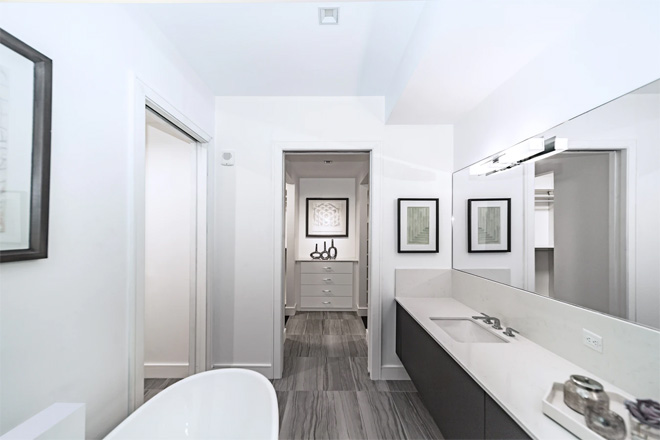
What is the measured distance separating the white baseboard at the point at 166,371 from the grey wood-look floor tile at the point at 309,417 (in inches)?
39.3

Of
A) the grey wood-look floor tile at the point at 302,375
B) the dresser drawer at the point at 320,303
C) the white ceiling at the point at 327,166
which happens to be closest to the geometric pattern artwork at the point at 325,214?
the white ceiling at the point at 327,166

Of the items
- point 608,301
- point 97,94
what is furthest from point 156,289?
point 608,301

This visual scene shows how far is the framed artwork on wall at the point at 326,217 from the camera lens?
16.9ft

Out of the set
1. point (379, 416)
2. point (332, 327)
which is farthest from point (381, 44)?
point (332, 327)

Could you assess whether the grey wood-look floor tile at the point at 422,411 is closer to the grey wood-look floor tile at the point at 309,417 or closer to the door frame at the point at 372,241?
the door frame at the point at 372,241

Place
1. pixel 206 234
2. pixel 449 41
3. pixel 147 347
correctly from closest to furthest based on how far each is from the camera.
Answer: pixel 449 41, pixel 206 234, pixel 147 347

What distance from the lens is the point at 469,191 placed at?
2.38 metres

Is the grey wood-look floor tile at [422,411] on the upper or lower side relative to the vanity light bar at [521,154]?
lower

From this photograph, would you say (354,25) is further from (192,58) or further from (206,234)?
(206,234)

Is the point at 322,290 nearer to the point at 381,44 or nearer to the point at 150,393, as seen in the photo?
the point at 150,393

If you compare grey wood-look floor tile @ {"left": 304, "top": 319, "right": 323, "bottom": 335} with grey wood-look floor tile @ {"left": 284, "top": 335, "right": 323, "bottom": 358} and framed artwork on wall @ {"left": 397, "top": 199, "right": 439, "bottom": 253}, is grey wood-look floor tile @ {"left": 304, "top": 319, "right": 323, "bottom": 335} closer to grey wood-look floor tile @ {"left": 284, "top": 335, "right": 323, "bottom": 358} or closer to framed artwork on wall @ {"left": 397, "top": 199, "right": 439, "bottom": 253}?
grey wood-look floor tile @ {"left": 284, "top": 335, "right": 323, "bottom": 358}

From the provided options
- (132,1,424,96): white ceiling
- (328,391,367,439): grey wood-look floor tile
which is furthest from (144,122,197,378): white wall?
(328,391,367,439): grey wood-look floor tile

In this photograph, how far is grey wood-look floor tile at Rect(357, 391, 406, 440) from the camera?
6.58 ft

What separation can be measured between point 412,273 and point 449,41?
5.72 ft
